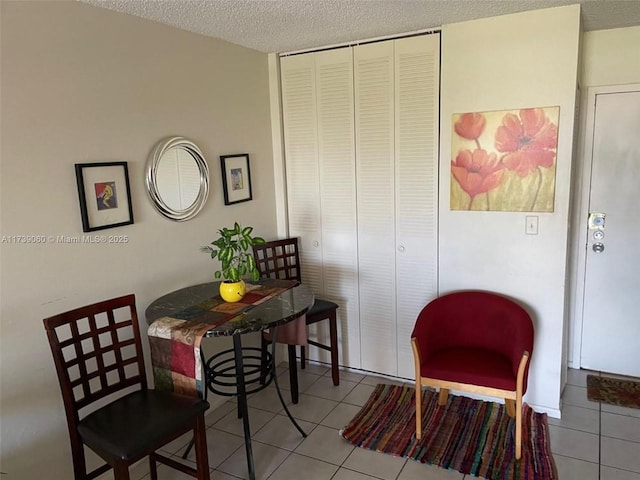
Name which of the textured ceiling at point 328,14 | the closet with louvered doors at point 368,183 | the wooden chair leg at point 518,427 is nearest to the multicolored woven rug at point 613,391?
the wooden chair leg at point 518,427

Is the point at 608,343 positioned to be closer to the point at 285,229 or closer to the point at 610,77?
the point at 610,77

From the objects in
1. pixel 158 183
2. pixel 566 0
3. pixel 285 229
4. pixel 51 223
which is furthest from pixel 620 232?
pixel 51 223

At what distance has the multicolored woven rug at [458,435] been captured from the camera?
2476mm

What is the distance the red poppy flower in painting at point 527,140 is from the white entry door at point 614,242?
81cm

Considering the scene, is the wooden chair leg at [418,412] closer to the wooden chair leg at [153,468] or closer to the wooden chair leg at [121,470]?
the wooden chair leg at [153,468]

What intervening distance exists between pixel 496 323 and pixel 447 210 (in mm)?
761

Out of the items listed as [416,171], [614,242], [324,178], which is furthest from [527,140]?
[324,178]

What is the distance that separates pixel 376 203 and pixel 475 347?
45.1 inches

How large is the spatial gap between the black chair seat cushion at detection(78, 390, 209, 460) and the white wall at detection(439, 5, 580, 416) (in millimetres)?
1870

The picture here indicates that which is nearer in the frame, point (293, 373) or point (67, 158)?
point (67, 158)

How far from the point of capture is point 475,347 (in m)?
2.91

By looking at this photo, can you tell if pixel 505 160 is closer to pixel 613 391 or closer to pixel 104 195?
pixel 613 391

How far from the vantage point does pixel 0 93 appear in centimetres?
193

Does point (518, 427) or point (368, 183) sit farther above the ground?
point (368, 183)
